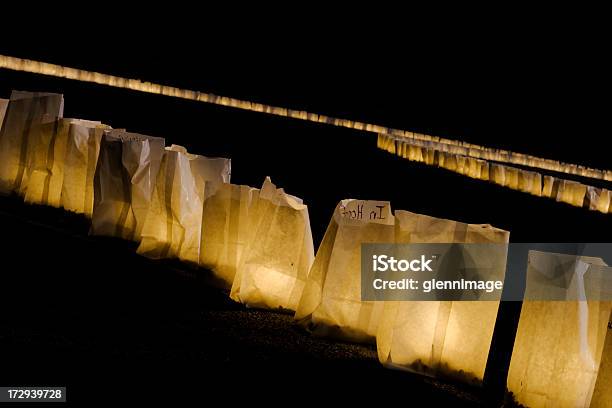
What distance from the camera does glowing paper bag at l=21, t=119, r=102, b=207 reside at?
827 centimetres

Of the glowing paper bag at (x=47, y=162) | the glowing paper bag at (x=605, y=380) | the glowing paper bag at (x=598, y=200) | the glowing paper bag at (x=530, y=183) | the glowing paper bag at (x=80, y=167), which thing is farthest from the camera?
the glowing paper bag at (x=530, y=183)

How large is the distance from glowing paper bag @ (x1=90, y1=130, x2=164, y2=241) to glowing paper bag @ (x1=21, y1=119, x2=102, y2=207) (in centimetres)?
88

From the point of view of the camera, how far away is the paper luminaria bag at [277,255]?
19.2 feet

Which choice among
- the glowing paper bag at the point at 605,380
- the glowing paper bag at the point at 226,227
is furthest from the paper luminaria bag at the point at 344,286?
the glowing paper bag at the point at 605,380

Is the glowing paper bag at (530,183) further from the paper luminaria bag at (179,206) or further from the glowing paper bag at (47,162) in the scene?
the paper luminaria bag at (179,206)

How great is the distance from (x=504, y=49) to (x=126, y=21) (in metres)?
16.8

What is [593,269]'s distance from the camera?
14.3 feet

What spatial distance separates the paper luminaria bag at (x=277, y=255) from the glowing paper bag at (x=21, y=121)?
11.5 ft

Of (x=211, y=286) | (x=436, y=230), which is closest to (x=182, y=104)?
(x=211, y=286)

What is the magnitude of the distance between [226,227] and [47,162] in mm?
2881

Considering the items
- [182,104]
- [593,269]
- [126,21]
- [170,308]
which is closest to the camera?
[593,269]

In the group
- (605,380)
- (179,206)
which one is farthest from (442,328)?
(179,206)

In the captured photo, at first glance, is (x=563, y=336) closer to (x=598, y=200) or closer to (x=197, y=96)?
(x=598, y=200)

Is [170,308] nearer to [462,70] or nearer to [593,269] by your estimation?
[593,269]
